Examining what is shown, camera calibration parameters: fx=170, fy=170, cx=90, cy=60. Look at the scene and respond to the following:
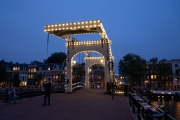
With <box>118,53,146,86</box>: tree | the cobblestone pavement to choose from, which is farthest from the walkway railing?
<box>118,53,146,86</box>: tree

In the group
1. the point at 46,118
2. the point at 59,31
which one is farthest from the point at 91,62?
the point at 46,118

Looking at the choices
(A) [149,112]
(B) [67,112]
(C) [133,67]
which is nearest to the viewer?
(A) [149,112]

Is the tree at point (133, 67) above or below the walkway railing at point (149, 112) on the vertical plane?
above

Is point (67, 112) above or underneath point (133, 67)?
underneath

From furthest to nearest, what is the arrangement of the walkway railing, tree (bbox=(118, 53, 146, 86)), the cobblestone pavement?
tree (bbox=(118, 53, 146, 86)), the cobblestone pavement, the walkway railing

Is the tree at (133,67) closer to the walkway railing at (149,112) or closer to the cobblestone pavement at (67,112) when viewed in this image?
A: the cobblestone pavement at (67,112)

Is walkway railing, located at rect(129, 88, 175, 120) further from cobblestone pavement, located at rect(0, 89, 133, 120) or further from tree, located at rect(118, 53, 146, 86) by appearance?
tree, located at rect(118, 53, 146, 86)

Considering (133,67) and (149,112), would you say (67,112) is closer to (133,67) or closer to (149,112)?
(149,112)

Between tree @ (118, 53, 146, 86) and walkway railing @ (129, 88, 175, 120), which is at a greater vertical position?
tree @ (118, 53, 146, 86)

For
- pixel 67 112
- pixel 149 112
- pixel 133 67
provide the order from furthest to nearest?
pixel 133 67 < pixel 67 112 < pixel 149 112

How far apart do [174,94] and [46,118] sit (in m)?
44.5

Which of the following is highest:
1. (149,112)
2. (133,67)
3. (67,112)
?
(133,67)

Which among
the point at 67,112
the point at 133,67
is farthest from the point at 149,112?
the point at 133,67

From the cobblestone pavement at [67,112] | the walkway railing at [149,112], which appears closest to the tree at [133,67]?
the cobblestone pavement at [67,112]
